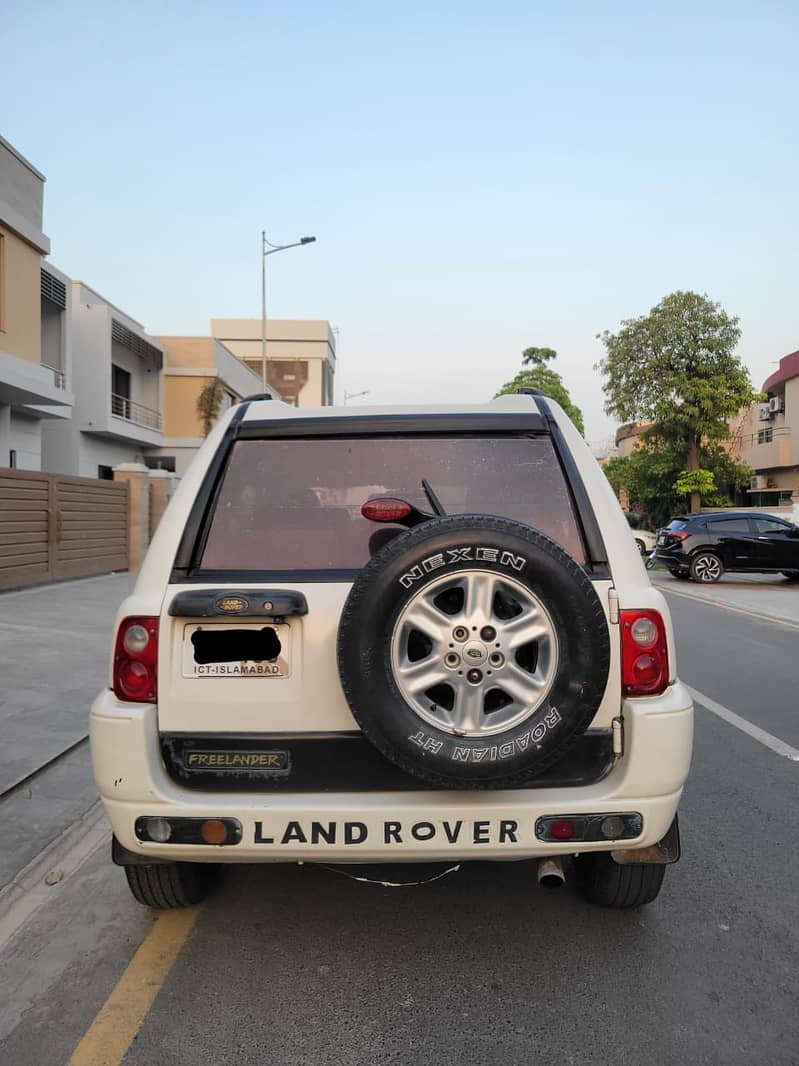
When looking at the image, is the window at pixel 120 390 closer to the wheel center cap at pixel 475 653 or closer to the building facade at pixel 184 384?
the building facade at pixel 184 384

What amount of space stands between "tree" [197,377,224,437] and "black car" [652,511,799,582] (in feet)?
79.6

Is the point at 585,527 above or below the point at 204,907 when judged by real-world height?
above

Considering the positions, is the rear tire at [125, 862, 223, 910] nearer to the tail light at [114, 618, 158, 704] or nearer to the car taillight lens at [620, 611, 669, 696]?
the tail light at [114, 618, 158, 704]

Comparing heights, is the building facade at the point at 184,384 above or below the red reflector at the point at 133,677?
above

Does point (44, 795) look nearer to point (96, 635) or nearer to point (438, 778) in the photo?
point (438, 778)

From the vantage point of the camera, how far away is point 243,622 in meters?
2.61

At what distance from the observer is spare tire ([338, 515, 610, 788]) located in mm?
2406

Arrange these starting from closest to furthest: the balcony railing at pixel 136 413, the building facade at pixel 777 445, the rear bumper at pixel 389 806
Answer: the rear bumper at pixel 389 806
the balcony railing at pixel 136 413
the building facade at pixel 777 445

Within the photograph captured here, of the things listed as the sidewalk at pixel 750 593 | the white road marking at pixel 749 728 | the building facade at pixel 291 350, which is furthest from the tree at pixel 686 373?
the building facade at pixel 291 350

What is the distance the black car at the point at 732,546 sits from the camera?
60.4ft

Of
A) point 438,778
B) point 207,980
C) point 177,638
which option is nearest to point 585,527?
point 438,778

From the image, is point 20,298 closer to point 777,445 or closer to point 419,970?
point 419,970

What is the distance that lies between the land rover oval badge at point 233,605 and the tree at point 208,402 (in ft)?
118

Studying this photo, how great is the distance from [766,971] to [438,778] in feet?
4.59
